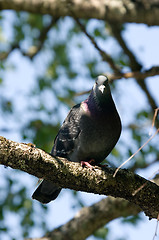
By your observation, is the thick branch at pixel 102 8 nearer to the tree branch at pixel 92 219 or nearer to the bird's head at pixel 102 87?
the bird's head at pixel 102 87

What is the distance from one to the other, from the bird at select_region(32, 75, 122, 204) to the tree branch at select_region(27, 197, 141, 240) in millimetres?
657

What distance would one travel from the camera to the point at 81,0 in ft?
17.9

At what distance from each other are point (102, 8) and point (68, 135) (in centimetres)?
204

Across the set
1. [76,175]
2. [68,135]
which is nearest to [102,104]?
[68,135]

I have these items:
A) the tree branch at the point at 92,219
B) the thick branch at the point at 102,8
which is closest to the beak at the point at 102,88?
the thick branch at the point at 102,8

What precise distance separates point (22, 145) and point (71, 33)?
625 cm

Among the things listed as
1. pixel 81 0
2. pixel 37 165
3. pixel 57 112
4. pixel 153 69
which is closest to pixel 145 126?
pixel 57 112

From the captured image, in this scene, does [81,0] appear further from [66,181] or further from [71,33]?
[71,33]

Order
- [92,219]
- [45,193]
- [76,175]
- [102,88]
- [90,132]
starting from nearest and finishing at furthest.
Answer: [76,175] < [90,132] < [102,88] < [45,193] < [92,219]

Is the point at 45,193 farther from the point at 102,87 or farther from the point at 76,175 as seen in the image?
the point at 102,87

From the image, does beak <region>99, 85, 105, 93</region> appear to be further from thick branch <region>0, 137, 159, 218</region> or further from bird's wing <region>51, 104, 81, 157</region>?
thick branch <region>0, 137, 159, 218</region>

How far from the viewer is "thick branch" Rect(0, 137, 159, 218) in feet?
10.8

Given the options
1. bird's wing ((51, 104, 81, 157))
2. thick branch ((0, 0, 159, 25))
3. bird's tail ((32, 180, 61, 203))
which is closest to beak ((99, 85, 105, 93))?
bird's wing ((51, 104, 81, 157))

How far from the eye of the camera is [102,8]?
5.40 metres
